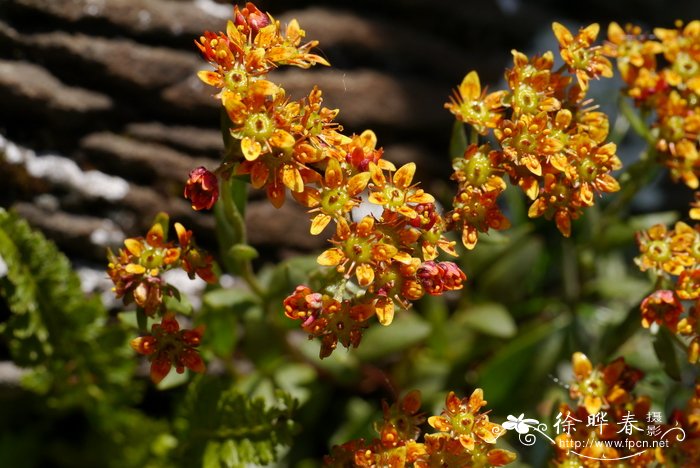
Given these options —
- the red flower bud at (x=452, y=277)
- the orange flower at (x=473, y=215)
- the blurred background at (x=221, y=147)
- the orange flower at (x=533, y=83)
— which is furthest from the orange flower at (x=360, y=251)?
the blurred background at (x=221, y=147)

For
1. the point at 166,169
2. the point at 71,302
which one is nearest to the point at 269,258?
the point at 166,169

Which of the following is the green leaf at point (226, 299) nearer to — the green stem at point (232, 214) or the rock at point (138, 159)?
the green stem at point (232, 214)

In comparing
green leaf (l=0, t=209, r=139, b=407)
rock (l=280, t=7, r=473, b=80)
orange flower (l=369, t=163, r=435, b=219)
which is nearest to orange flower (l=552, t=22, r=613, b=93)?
orange flower (l=369, t=163, r=435, b=219)

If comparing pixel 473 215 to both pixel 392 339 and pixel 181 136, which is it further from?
pixel 181 136

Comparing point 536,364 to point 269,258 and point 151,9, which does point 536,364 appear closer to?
point 269,258

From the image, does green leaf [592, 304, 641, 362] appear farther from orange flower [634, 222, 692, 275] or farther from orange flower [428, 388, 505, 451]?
orange flower [428, 388, 505, 451]

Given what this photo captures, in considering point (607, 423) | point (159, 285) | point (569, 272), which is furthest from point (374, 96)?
point (607, 423)
